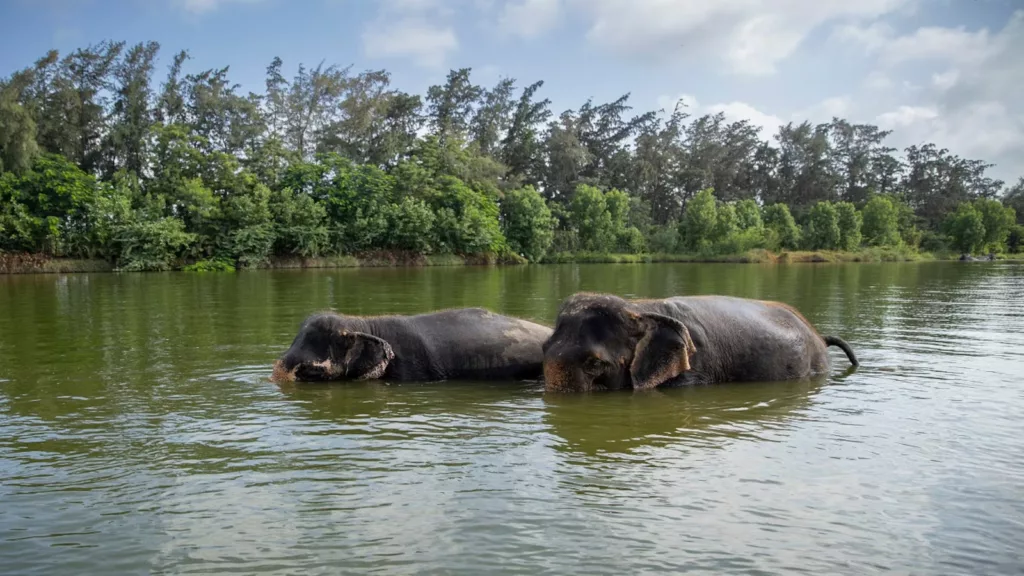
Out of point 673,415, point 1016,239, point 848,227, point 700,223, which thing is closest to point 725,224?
point 700,223

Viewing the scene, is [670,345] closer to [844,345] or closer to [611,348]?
[611,348]

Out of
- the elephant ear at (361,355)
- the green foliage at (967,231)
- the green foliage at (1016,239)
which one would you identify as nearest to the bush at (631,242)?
the green foliage at (967,231)

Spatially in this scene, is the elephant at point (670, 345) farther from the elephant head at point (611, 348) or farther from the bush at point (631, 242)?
the bush at point (631, 242)

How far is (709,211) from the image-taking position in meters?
83.3

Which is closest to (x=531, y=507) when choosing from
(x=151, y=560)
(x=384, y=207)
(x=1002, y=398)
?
(x=151, y=560)

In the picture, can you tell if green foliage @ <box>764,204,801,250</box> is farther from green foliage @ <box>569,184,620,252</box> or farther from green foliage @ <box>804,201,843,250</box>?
green foliage @ <box>569,184,620,252</box>

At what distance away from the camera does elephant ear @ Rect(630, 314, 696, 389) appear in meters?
8.92

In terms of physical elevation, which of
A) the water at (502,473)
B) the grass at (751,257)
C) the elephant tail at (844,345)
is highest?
the grass at (751,257)

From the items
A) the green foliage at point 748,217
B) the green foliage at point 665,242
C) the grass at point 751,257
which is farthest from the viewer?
the green foliage at point 748,217

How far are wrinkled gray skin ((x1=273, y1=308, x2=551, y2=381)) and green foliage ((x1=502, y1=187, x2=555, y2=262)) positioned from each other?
193ft

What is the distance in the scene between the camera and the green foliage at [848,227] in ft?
280

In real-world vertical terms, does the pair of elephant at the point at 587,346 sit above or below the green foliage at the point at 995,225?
below

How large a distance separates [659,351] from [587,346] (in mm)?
1011

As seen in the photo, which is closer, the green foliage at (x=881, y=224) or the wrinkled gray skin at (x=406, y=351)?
the wrinkled gray skin at (x=406, y=351)
